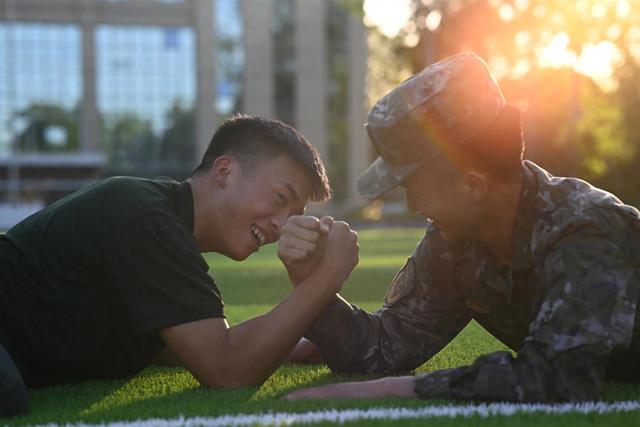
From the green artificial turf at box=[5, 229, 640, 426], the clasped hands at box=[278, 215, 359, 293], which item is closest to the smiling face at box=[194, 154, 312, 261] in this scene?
the clasped hands at box=[278, 215, 359, 293]

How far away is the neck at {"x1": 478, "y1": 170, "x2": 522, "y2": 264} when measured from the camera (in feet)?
10.9

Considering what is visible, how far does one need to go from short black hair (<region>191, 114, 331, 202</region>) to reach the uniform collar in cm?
86

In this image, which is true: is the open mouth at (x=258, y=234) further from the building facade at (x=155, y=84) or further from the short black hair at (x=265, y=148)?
the building facade at (x=155, y=84)

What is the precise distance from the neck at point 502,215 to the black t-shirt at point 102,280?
1.02 m

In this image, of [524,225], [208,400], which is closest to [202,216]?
[208,400]

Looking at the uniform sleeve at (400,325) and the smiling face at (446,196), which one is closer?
the smiling face at (446,196)

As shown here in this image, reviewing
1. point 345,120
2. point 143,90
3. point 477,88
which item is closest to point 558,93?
point 345,120

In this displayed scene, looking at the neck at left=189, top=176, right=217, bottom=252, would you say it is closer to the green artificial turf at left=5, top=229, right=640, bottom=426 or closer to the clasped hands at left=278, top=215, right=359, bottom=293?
the clasped hands at left=278, top=215, right=359, bottom=293

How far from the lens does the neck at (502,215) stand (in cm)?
333

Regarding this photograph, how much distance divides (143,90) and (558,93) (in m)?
22.8

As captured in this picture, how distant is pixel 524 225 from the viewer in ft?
11.0

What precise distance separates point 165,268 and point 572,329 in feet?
4.58

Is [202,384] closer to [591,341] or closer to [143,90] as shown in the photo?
[591,341]

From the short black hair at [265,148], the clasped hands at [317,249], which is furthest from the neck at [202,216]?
the clasped hands at [317,249]
